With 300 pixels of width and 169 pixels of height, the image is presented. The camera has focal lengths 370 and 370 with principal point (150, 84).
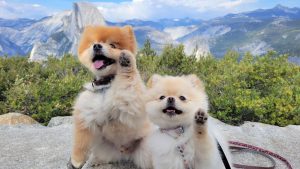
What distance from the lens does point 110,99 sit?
153 inches

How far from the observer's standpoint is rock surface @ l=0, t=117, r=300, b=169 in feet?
18.8

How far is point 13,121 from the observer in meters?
9.95

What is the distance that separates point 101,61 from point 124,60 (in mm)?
379

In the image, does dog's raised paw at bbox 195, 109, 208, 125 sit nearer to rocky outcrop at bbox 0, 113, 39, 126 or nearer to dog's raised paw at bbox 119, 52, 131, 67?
dog's raised paw at bbox 119, 52, 131, 67

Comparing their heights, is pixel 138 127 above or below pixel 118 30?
below

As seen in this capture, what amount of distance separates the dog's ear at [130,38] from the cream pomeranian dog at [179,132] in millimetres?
716

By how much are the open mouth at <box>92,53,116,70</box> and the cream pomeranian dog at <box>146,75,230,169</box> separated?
2.14 ft

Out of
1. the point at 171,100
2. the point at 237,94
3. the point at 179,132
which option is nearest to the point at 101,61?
the point at 171,100

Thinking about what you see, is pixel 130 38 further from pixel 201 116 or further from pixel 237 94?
pixel 237 94

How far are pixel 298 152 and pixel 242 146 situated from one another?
49.4 inches

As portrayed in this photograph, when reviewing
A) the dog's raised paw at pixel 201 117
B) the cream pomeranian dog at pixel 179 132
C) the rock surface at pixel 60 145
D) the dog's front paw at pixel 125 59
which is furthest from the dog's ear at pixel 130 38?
the rock surface at pixel 60 145

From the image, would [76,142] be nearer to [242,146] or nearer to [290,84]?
[242,146]

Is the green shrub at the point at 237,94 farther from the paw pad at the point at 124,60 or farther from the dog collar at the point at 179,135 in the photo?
the dog collar at the point at 179,135

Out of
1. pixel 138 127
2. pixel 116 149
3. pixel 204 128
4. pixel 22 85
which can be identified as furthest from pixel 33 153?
pixel 22 85
